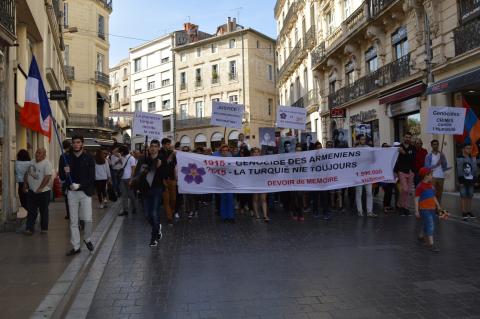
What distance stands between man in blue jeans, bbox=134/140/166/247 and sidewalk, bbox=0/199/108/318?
3.82ft

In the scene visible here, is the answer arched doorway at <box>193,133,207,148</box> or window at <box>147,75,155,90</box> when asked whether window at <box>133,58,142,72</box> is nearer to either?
window at <box>147,75,155,90</box>

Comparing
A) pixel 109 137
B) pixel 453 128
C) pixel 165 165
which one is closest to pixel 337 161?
pixel 453 128

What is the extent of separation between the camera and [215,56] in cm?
5553

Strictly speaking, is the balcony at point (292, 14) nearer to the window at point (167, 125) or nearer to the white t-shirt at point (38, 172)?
the window at point (167, 125)

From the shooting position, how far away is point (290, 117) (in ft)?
52.1

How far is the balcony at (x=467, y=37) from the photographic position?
15005 millimetres

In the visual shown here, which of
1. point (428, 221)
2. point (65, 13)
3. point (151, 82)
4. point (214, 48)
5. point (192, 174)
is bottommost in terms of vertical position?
point (428, 221)

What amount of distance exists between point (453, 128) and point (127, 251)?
811cm

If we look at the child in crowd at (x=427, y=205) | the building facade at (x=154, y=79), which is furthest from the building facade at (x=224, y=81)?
the child in crowd at (x=427, y=205)

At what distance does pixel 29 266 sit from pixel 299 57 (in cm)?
3033

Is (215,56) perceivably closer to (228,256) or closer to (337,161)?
(337,161)

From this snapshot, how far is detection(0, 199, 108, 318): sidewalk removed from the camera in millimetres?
4883

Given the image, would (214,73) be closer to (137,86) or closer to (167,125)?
(167,125)

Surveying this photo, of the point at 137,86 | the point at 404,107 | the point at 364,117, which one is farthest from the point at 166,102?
the point at 404,107
